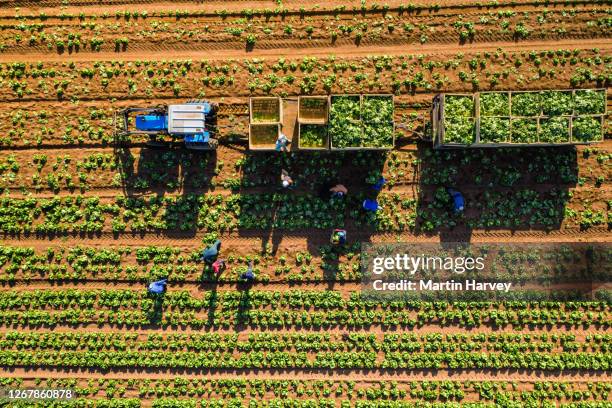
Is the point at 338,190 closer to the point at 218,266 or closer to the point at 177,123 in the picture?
the point at 218,266

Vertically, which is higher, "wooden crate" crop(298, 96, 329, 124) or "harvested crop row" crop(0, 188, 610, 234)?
"wooden crate" crop(298, 96, 329, 124)

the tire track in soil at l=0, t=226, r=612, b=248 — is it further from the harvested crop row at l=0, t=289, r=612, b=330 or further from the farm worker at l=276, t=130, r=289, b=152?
the farm worker at l=276, t=130, r=289, b=152

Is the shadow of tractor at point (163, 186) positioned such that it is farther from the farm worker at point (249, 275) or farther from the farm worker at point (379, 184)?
the farm worker at point (379, 184)

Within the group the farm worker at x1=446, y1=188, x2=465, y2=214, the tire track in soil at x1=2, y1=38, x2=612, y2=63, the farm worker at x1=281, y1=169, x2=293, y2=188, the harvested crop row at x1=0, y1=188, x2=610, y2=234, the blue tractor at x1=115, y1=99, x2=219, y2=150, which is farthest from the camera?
the tire track in soil at x1=2, y1=38, x2=612, y2=63

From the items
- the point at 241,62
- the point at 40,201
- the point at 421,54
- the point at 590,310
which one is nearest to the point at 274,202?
the point at 241,62

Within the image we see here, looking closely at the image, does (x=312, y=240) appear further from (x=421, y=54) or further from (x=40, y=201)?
(x=40, y=201)

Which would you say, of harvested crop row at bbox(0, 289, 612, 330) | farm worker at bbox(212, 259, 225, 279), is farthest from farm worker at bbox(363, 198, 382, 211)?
farm worker at bbox(212, 259, 225, 279)
